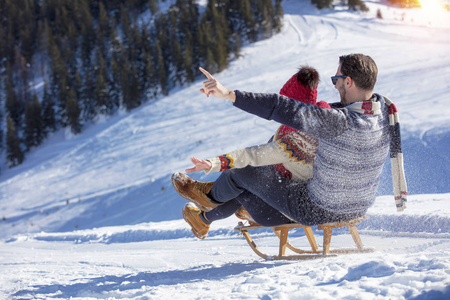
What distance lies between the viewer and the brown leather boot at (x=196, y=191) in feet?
10.6

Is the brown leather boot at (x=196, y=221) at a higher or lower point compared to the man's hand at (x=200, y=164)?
lower

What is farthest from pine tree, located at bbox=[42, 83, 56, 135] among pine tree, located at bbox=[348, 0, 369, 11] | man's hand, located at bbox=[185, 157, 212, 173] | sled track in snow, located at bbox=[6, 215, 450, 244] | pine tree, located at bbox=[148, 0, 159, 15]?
man's hand, located at bbox=[185, 157, 212, 173]

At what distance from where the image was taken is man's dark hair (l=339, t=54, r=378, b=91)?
2.12m

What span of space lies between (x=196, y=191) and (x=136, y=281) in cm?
86

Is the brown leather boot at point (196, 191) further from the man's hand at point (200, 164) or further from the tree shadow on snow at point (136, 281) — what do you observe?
the man's hand at point (200, 164)

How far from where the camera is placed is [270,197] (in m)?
2.74

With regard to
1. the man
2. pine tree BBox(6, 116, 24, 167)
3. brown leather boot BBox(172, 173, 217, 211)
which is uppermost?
the man

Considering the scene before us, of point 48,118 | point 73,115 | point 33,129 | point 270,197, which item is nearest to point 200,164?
point 270,197

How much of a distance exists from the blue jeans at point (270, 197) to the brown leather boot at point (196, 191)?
115 millimetres

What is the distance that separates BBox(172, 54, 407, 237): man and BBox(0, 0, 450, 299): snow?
1.29 feet

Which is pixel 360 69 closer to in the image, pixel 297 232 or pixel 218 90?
pixel 218 90

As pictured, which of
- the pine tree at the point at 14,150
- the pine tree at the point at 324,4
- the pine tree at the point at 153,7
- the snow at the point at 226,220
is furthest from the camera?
the pine tree at the point at 153,7

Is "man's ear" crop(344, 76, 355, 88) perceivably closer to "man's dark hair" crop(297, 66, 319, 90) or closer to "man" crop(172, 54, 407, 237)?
"man" crop(172, 54, 407, 237)

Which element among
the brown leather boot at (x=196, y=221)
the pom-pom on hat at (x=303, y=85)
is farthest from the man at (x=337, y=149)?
the brown leather boot at (x=196, y=221)
